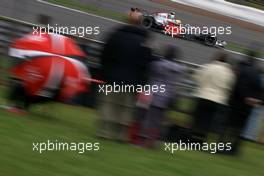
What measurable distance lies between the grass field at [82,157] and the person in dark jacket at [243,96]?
1.41ft

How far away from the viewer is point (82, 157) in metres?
7.54

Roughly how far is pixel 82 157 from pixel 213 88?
8.89 feet

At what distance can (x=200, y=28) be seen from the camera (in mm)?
24938

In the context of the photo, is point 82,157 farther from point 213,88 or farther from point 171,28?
point 171,28

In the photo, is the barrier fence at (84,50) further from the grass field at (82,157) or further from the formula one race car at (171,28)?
the formula one race car at (171,28)

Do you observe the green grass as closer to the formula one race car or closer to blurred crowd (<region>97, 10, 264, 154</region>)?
blurred crowd (<region>97, 10, 264, 154</region>)

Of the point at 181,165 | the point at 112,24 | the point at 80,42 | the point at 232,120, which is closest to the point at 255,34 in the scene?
the point at 112,24

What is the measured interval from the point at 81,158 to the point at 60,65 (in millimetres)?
2075

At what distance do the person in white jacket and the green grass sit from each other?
2.17 ft

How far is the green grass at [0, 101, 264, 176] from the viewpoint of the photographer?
6816mm

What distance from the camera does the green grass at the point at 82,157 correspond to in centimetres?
682

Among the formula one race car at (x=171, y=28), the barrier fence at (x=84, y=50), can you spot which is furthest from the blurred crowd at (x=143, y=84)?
the formula one race car at (x=171, y=28)

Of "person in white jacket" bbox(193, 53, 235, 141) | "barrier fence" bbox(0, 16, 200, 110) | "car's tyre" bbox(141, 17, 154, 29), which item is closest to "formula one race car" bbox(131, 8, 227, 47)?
"car's tyre" bbox(141, 17, 154, 29)

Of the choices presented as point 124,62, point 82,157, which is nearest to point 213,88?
point 124,62
